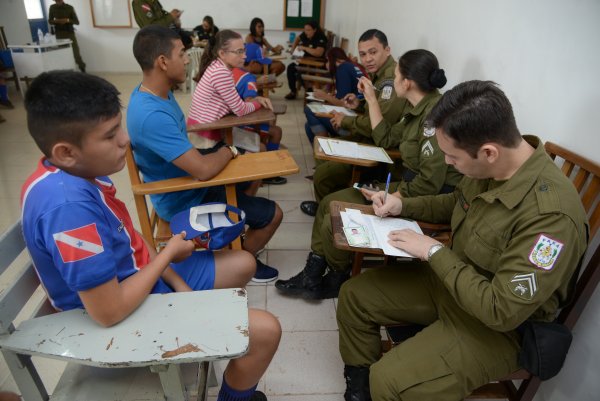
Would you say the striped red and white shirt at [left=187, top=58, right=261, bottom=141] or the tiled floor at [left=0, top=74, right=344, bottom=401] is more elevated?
the striped red and white shirt at [left=187, top=58, right=261, bottom=141]

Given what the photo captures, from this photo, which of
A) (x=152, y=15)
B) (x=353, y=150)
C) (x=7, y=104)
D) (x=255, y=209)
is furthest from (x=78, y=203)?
(x=152, y=15)

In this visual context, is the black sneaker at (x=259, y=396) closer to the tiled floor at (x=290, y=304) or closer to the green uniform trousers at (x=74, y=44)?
the tiled floor at (x=290, y=304)

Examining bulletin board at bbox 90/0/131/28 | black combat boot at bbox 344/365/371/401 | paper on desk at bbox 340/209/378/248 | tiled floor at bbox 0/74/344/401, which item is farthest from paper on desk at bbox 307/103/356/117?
bulletin board at bbox 90/0/131/28

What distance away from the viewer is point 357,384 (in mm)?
1401

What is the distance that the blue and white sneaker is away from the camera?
7.02ft

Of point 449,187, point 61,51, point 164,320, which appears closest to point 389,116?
point 449,187

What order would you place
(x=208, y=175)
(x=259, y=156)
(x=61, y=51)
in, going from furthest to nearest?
1. (x=61, y=51)
2. (x=259, y=156)
3. (x=208, y=175)

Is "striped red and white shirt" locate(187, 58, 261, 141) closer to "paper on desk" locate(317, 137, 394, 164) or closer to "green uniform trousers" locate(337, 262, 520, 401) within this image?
"paper on desk" locate(317, 137, 394, 164)

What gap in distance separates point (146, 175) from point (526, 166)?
4.85 feet

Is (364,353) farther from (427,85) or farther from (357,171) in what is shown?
(427,85)

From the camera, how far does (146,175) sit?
5.62 ft

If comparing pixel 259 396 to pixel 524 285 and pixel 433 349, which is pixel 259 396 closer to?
pixel 433 349

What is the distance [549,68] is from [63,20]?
26.3 feet

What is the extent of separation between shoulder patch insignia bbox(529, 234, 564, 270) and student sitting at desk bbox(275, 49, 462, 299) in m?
0.76
